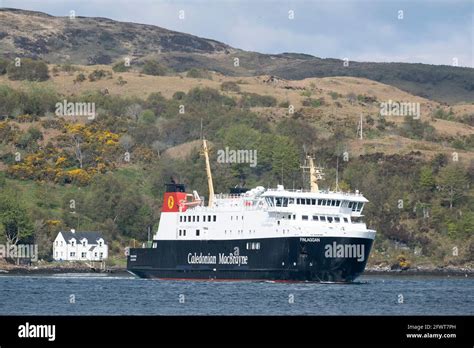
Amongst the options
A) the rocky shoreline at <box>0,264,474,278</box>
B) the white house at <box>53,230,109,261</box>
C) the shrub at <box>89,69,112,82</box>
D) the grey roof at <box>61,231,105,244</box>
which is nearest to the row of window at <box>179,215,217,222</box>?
the rocky shoreline at <box>0,264,474,278</box>

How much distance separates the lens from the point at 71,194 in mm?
121188

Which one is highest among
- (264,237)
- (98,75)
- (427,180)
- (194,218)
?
(98,75)

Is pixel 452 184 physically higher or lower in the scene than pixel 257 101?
lower

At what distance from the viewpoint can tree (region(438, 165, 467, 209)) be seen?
413ft

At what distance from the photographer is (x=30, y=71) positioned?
184500 millimetres

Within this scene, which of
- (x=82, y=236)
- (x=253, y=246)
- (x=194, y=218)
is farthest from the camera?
(x=82, y=236)

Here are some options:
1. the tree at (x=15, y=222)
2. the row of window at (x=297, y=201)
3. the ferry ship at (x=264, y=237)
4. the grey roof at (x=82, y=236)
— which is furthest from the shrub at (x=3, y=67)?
the row of window at (x=297, y=201)

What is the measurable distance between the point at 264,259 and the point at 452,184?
58.0 m

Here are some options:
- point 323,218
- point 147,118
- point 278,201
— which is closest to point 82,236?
point 278,201

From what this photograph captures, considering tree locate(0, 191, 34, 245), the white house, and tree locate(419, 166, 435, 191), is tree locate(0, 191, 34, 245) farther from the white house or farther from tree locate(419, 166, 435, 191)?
tree locate(419, 166, 435, 191)

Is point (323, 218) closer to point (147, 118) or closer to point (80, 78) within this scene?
point (147, 118)

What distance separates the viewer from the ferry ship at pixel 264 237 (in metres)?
70.1

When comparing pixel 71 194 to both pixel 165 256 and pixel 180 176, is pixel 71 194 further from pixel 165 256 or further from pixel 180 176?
pixel 165 256

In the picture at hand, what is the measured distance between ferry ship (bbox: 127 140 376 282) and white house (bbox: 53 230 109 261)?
25.0 m
